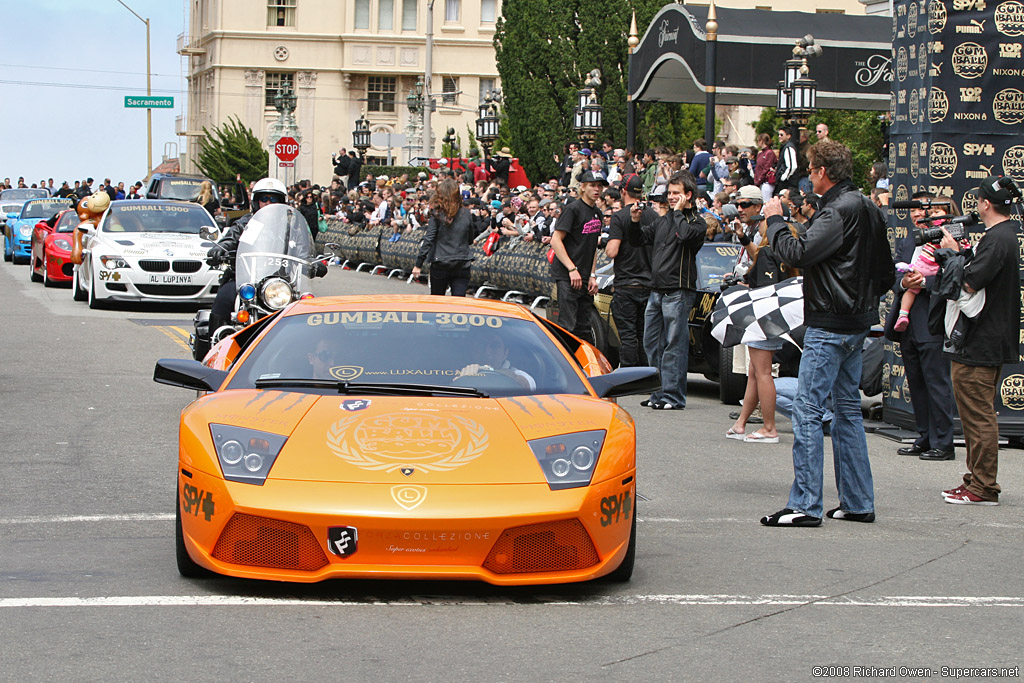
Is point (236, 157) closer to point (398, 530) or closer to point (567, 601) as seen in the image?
point (567, 601)

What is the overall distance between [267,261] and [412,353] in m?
4.65

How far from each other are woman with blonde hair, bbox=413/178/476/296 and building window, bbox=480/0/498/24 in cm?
8234

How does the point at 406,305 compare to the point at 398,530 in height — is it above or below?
above

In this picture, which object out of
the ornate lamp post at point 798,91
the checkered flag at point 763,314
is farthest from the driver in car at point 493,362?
the ornate lamp post at point 798,91

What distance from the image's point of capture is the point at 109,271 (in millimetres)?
20422

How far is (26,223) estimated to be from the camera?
34125 millimetres

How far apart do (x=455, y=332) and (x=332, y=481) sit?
1.43 metres

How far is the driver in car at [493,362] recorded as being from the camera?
21.7 feet

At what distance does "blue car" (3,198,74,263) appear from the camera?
3391 cm

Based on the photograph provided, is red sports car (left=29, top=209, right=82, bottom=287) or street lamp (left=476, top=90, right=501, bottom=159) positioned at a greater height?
street lamp (left=476, top=90, right=501, bottom=159)

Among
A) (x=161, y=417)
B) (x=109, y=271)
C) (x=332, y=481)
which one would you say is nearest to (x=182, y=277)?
(x=109, y=271)

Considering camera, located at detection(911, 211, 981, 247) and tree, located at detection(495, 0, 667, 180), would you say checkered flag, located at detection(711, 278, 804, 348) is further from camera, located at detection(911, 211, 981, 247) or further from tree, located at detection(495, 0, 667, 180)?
tree, located at detection(495, 0, 667, 180)

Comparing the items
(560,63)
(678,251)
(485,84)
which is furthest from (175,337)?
(485,84)

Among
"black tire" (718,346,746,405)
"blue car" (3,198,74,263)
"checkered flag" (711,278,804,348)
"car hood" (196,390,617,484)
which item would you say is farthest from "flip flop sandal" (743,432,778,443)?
"blue car" (3,198,74,263)
